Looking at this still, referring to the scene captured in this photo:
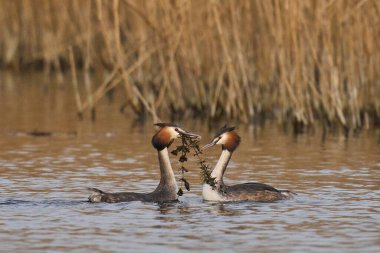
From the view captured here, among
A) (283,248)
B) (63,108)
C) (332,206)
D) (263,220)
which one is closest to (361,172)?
(332,206)

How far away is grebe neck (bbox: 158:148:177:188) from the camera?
11188mm

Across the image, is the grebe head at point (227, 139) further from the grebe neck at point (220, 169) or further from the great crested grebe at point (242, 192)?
the great crested grebe at point (242, 192)

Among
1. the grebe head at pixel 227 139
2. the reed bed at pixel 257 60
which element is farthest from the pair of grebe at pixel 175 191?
the reed bed at pixel 257 60

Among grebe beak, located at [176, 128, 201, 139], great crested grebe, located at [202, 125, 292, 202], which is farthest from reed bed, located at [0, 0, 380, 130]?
great crested grebe, located at [202, 125, 292, 202]

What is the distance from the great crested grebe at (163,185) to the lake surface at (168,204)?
91mm

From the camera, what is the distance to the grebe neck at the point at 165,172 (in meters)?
11.2

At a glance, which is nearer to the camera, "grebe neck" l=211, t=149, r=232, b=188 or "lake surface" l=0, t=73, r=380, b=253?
"lake surface" l=0, t=73, r=380, b=253

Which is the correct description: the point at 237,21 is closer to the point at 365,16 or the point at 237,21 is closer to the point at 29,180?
the point at 365,16

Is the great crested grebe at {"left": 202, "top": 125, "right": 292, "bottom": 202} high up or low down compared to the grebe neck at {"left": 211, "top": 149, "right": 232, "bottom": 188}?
down

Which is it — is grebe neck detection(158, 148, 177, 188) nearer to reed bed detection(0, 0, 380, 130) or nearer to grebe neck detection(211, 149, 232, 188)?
grebe neck detection(211, 149, 232, 188)

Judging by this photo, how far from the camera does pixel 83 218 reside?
32.3 ft

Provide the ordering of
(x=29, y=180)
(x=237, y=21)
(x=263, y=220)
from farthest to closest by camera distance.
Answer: (x=237, y=21) < (x=29, y=180) < (x=263, y=220)

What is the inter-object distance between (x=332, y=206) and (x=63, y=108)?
1124 cm

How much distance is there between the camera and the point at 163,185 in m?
11.1
